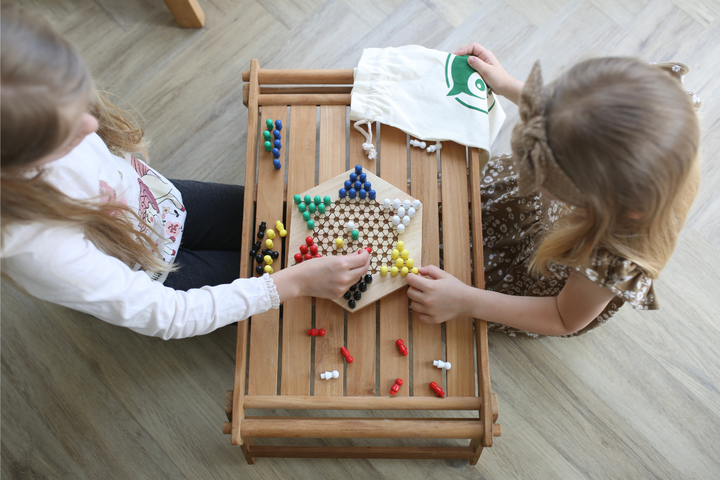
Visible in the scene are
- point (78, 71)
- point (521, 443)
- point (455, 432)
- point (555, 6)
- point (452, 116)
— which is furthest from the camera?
point (555, 6)

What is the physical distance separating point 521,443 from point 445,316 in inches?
25.6

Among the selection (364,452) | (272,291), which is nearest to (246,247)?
(272,291)

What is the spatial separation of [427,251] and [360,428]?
346 millimetres

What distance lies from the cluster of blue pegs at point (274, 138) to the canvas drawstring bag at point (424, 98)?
154 mm

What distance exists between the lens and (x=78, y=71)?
23.3 inches

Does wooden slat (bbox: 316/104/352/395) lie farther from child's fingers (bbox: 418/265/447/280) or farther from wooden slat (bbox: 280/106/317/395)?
child's fingers (bbox: 418/265/447/280)

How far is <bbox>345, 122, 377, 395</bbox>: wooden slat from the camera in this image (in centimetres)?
81

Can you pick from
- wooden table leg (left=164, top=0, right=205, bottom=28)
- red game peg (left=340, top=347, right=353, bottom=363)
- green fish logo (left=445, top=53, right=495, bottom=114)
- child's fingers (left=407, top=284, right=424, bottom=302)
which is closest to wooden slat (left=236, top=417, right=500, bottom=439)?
red game peg (left=340, top=347, right=353, bottom=363)

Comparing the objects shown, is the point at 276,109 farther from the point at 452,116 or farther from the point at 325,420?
the point at 325,420

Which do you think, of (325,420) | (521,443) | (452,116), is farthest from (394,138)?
(521,443)

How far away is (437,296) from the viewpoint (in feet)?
2.60

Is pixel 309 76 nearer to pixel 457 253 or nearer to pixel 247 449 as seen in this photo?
pixel 457 253

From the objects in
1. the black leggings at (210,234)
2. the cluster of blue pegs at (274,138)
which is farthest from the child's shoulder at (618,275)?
the black leggings at (210,234)

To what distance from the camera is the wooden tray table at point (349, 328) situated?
789mm
